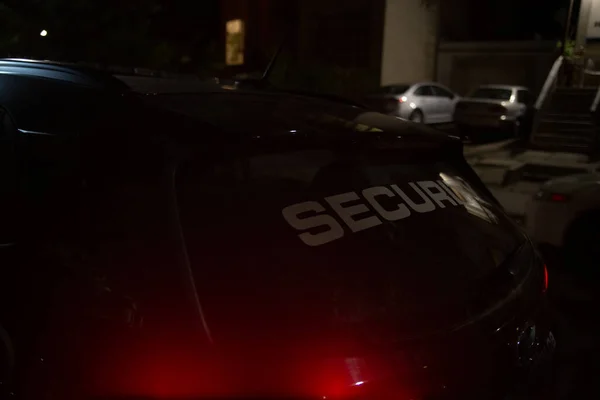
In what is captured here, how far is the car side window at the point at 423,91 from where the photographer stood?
16825mm

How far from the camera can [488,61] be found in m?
21.9

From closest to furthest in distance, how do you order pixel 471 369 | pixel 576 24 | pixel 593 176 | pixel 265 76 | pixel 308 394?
1. pixel 308 394
2. pixel 471 369
3. pixel 265 76
4. pixel 593 176
5. pixel 576 24

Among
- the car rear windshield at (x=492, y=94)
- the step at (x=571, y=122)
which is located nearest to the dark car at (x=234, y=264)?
the step at (x=571, y=122)

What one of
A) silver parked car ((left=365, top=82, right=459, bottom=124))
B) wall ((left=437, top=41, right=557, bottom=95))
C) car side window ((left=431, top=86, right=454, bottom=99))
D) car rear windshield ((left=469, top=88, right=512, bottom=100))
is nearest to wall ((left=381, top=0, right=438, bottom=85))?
wall ((left=437, top=41, right=557, bottom=95))

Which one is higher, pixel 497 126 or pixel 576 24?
pixel 576 24

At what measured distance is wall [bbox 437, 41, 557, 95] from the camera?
21.0 meters

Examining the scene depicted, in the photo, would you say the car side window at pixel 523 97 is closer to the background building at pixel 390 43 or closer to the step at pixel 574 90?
the step at pixel 574 90

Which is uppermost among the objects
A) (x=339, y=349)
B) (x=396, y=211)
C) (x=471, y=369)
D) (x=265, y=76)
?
(x=265, y=76)

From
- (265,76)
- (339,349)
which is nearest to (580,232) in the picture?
(265,76)

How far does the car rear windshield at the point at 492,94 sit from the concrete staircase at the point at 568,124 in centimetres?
114

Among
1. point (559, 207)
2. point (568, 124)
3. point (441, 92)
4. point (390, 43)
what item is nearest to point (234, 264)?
point (559, 207)

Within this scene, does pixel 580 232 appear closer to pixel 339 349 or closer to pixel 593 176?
pixel 593 176

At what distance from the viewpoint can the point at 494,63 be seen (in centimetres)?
2180

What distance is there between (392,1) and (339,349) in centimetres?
2028
